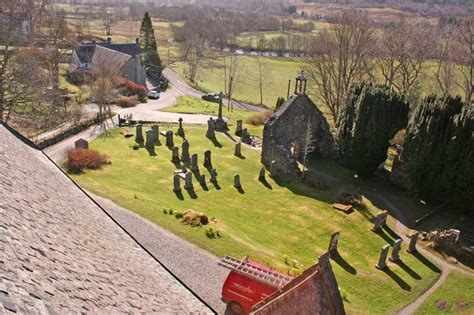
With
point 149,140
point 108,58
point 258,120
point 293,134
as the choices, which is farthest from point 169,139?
point 108,58

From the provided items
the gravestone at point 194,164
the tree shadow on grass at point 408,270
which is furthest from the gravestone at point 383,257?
the gravestone at point 194,164

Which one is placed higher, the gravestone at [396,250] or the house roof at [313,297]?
the house roof at [313,297]

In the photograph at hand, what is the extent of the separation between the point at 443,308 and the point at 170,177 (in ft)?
60.7

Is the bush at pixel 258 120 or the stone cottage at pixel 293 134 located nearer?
the stone cottage at pixel 293 134

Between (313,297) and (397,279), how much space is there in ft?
38.9

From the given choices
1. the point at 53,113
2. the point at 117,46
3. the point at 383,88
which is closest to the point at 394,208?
the point at 383,88

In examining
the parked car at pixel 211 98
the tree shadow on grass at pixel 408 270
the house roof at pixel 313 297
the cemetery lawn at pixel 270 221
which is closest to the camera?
the house roof at pixel 313 297

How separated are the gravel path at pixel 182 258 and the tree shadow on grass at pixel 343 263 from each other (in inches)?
254

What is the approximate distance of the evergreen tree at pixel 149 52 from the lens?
7538 centimetres

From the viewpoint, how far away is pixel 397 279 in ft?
66.2

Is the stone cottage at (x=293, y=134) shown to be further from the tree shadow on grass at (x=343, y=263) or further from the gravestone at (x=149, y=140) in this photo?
the tree shadow on grass at (x=343, y=263)

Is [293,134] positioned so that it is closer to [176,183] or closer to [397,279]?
[176,183]

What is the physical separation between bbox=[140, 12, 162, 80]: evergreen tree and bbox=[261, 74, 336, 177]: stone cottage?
44909 mm

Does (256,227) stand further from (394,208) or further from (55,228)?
(55,228)
